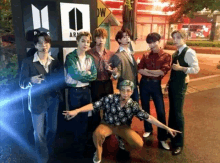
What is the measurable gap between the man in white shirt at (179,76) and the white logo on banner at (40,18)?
2.08m

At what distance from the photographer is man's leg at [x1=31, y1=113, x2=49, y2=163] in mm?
2641

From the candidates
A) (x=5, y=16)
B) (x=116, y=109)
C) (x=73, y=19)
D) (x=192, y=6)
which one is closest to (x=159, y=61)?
(x=116, y=109)

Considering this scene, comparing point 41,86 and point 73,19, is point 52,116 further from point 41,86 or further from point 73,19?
point 73,19

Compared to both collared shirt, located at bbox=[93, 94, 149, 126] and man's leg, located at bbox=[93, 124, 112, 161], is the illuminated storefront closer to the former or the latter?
collared shirt, located at bbox=[93, 94, 149, 126]

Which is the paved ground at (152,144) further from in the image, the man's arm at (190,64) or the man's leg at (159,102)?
the man's arm at (190,64)

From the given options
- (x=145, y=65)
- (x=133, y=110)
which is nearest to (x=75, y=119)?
(x=133, y=110)

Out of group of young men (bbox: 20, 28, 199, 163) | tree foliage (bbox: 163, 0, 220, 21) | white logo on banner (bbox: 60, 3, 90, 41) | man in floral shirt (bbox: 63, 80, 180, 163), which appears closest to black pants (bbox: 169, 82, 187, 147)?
group of young men (bbox: 20, 28, 199, 163)

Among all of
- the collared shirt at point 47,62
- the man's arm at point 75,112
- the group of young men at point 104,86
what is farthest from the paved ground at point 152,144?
the collared shirt at point 47,62

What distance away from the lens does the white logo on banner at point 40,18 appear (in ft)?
10.3

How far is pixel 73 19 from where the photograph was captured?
3.45m

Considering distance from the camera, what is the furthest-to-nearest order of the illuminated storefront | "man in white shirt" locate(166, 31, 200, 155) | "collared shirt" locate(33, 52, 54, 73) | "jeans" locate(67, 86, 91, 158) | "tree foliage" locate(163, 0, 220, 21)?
the illuminated storefront
"tree foliage" locate(163, 0, 220, 21)
"jeans" locate(67, 86, 91, 158)
"man in white shirt" locate(166, 31, 200, 155)
"collared shirt" locate(33, 52, 54, 73)

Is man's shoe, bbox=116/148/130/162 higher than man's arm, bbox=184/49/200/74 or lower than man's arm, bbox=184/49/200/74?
lower

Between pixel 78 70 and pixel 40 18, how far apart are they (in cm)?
120

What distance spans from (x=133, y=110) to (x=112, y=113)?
0.31 m
